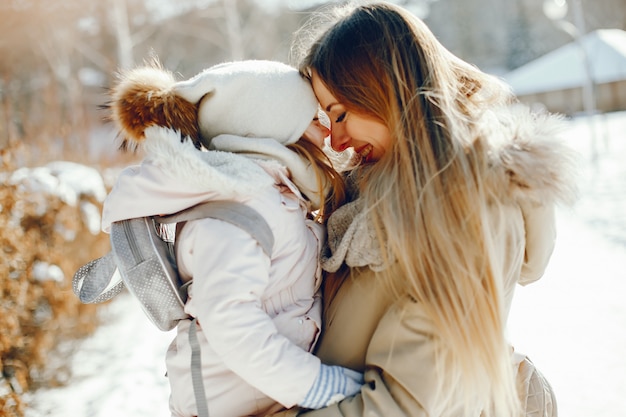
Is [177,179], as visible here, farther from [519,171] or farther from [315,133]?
[519,171]

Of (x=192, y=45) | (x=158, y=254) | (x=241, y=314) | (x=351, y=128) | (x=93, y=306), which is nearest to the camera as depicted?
(x=241, y=314)

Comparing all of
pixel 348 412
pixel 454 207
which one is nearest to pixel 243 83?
pixel 454 207

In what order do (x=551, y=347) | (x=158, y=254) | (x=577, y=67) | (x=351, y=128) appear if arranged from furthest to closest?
(x=577, y=67) < (x=551, y=347) < (x=351, y=128) < (x=158, y=254)

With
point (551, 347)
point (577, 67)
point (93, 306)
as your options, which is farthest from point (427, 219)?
point (577, 67)

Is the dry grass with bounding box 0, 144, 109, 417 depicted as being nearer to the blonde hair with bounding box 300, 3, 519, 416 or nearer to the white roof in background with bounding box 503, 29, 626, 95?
the blonde hair with bounding box 300, 3, 519, 416

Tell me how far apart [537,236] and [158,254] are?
2.95ft

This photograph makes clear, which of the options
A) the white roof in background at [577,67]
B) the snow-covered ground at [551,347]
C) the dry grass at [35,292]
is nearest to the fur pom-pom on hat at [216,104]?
the snow-covered ground at [551,347]

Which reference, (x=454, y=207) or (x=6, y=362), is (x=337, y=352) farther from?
(x=6, y=362)

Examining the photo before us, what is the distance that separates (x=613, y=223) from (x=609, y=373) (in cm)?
425

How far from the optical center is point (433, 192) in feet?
4.24

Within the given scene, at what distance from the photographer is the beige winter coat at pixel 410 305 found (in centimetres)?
128

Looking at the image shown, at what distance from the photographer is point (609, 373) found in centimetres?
343

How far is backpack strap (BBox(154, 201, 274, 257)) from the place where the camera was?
1.26 metres

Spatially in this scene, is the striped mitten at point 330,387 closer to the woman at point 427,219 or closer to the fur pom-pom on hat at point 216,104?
the woman at point 427,219
